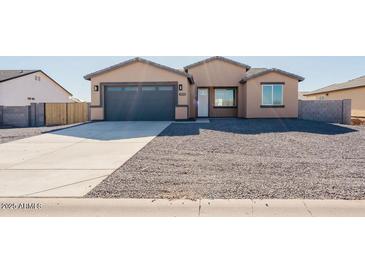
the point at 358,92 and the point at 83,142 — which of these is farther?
the point at 358,92

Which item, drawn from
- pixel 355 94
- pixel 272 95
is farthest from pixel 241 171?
pixel 355 94

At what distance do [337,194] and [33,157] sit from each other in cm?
776

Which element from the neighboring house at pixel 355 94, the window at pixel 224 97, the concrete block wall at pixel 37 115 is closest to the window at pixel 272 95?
the window at pixel 224 97

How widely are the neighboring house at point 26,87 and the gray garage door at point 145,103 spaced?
41.9 feet

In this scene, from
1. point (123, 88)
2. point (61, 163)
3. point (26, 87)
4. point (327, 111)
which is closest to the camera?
point (61, 163)

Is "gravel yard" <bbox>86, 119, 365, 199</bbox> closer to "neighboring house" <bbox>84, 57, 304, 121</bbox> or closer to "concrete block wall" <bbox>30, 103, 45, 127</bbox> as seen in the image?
"neighboring house" <bbox>84, 57, 304, 121</bbox>

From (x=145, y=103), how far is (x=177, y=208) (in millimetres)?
15809

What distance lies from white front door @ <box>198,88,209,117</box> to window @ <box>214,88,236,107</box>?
2.39 feet

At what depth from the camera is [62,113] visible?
2228cm

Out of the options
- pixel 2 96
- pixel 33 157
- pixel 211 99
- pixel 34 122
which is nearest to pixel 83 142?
pixel 33 157

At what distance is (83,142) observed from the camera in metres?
11.2

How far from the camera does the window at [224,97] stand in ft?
77.8

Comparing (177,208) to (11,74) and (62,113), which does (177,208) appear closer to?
(62,113)

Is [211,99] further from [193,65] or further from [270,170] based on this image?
[270,170]
